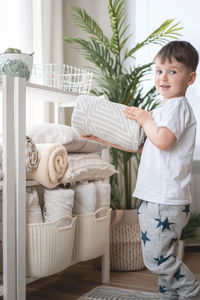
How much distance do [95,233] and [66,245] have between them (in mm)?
211

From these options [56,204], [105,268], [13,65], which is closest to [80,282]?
[105,268]

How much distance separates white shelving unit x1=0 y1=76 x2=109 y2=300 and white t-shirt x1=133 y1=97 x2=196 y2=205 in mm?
425

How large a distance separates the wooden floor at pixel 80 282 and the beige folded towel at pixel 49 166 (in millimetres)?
565

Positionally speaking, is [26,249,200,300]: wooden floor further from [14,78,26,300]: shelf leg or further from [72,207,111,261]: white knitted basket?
[14,78,26,300]: shelf leg

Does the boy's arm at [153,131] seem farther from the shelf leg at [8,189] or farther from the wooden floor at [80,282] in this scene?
the wooden floor at [80,282]

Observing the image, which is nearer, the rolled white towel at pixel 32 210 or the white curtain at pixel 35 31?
the rolled white towel at pixel 32 210

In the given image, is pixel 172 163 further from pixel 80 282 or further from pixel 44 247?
pixel 80 282

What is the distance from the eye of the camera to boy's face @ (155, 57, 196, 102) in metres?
1.39

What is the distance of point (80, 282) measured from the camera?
2.03 m

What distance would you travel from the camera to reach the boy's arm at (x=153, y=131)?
1319 millimetres

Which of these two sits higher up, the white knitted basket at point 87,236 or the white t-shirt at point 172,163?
the white t-shirt at point 172,163

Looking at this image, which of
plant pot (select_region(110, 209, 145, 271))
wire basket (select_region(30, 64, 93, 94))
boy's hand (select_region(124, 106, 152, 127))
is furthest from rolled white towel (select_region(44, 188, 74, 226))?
plant pot (select_region(110, 209, 145, 271))

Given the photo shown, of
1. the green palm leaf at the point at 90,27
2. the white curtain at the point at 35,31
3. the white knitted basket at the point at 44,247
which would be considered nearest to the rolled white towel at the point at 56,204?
the white knitted basket at the point at 44,247

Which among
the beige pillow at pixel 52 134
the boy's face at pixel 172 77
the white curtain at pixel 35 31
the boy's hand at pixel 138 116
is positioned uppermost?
the white curtain at pixel 35 31
